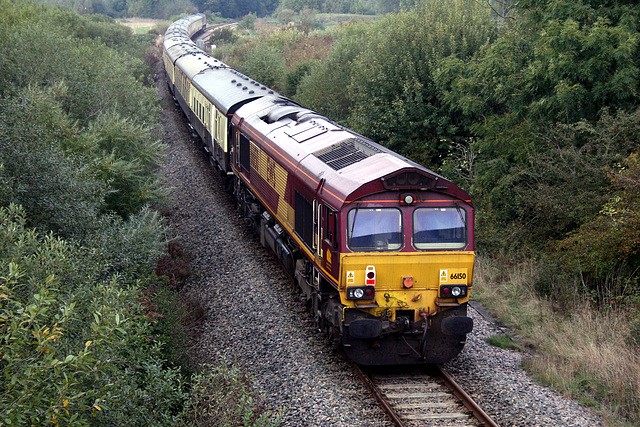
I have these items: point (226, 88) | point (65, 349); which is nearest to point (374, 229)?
point (65, 349)

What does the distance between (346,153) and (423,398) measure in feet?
14.5

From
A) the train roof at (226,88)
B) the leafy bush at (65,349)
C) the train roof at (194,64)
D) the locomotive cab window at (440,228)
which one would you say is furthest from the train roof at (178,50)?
the leafy bush at (65,349)

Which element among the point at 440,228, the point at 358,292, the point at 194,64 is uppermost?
the point at 194,64

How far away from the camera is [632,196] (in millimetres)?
11367

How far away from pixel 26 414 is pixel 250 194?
11.3 meters

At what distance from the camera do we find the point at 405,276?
9.06 m

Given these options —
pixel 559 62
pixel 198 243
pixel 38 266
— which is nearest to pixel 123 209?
pixel 198 243

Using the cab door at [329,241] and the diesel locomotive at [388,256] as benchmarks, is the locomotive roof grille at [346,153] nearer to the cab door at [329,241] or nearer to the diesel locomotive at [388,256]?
the diesel locomotive at [388,256]

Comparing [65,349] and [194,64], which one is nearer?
[65,349]

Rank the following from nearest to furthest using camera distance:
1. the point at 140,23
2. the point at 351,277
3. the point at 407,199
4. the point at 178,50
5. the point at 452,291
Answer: the point at 351,277 → the point at 407,199 → the point at 452,291 → the point at 178,50 → the point at 140,23

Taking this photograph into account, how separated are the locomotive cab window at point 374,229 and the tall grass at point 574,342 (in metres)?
3.20

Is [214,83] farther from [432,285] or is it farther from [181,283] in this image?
[432,285]

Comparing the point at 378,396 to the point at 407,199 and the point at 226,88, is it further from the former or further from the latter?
the point at 226,88

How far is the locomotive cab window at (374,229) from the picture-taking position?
892 centimetres
